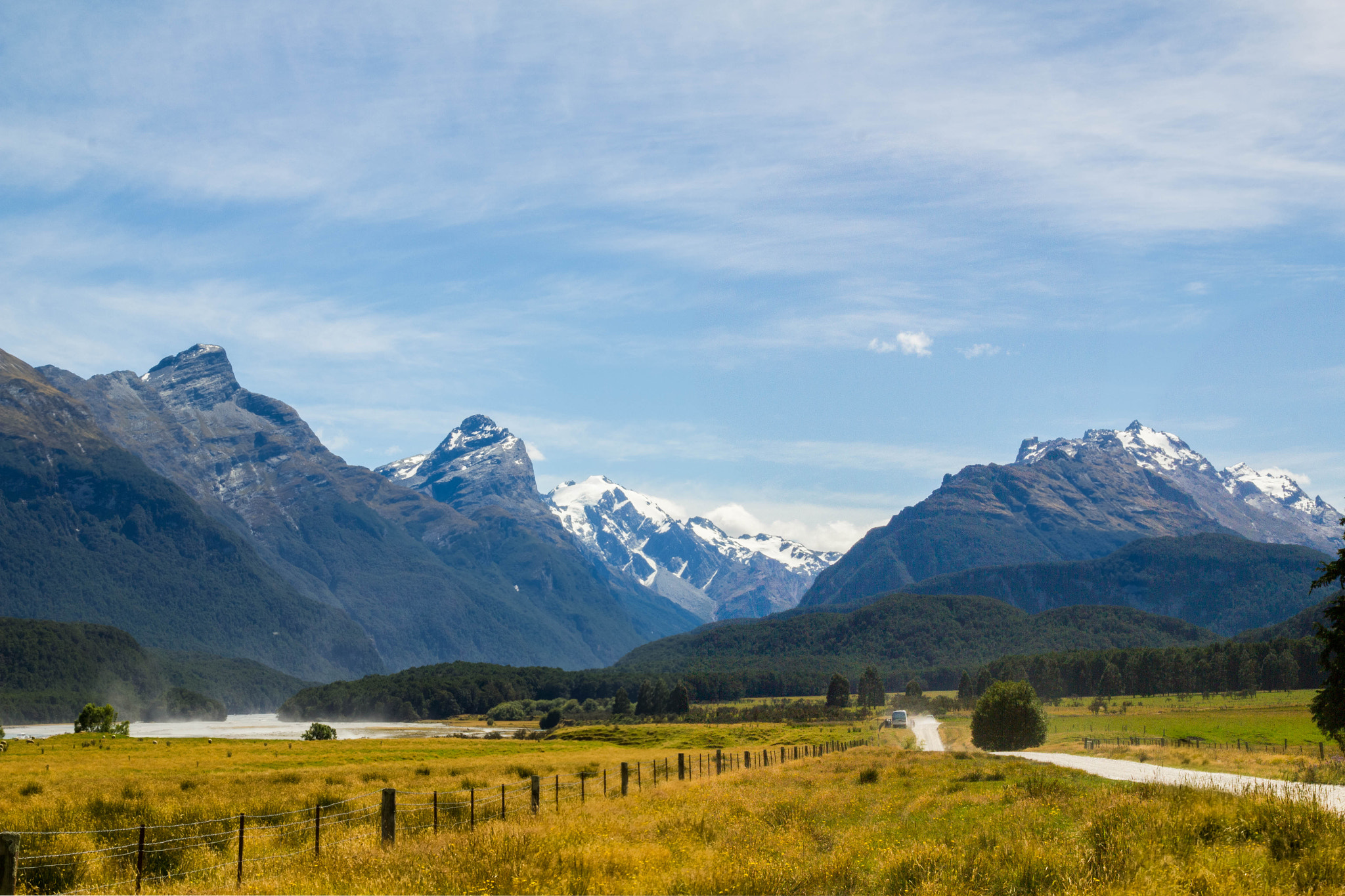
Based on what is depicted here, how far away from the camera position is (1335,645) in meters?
44.3

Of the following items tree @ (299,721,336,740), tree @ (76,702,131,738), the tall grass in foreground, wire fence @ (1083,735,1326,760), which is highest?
the tall grass in foreground

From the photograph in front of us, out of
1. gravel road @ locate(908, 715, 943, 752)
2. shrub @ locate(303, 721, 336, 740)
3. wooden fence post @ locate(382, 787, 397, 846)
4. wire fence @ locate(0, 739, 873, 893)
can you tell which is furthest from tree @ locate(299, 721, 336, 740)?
wooden fence post @ locate(382, 787, 397, 846)

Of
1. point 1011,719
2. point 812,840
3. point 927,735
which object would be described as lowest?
point 927,735

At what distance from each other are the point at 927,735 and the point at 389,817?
134 meters

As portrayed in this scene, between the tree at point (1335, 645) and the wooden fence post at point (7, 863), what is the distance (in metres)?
A: 44.8

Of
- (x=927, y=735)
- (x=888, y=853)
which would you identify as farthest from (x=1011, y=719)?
(x=888, y=853)

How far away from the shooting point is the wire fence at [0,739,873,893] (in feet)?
72.0

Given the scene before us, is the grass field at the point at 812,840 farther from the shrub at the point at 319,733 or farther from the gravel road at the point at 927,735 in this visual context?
the shrub at the point at 319,733

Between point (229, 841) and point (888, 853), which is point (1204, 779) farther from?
point (229, 841)

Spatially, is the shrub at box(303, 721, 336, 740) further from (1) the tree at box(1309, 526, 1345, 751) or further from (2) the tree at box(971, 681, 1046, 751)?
(1) the tree at box(1309, 526, 1345, 751)

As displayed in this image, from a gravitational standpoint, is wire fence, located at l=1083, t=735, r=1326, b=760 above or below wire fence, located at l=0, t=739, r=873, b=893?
below

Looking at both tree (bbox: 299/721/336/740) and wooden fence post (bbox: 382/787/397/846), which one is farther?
tree (bbox: 299/721/336/740)

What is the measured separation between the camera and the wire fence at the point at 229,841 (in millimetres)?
21938

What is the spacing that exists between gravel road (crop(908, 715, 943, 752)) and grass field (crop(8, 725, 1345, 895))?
5517cm
